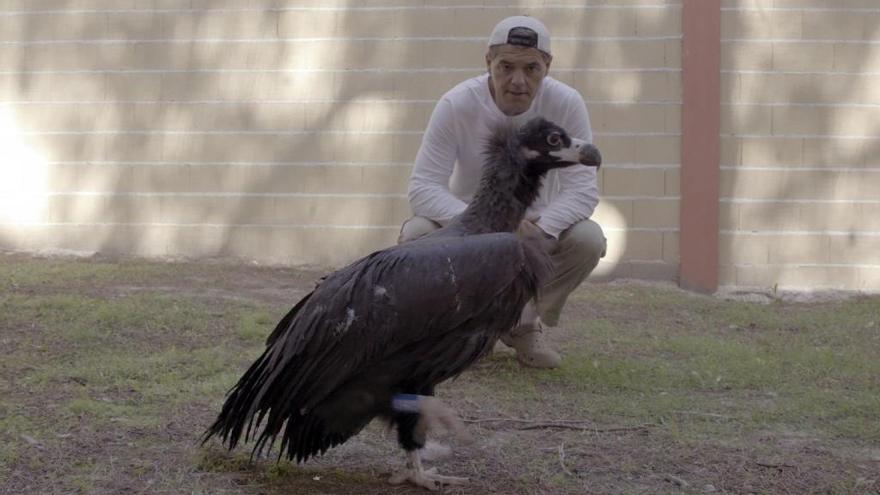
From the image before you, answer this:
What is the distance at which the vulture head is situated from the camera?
5340mm

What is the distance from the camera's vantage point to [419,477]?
4.94 meters

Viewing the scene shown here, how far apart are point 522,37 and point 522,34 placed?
2 centimetres

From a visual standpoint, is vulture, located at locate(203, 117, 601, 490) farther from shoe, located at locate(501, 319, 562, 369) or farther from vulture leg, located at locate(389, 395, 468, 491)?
shoe, located at locate(501, 319, 562, 369)

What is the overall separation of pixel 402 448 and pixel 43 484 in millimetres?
1354

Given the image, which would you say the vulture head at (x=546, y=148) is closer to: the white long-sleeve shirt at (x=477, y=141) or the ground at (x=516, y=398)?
the white long-sleeve shirt at (x=477, y=141)

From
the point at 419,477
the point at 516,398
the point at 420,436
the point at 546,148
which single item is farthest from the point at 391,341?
the point at 516,398

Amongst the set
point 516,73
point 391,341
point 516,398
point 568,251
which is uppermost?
point 516,73

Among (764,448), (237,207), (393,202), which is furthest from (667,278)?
(764,448)

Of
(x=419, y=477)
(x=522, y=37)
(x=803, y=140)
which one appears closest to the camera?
(x=419, y=477)

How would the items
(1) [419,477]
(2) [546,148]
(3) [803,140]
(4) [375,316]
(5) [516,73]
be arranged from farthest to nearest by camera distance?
(3) [803,140]
(5) [516,73]
(2) [546,148]
(1) [419,477]
(4) [375,316]

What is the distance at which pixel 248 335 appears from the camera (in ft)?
24.6

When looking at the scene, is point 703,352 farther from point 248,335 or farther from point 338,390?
point 338,390

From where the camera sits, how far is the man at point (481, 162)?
6285mm

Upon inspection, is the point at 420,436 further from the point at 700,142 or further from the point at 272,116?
the point at 272,116
